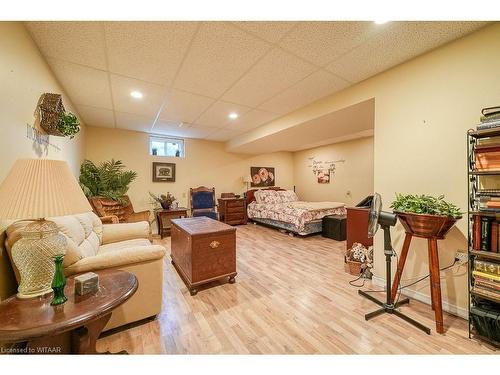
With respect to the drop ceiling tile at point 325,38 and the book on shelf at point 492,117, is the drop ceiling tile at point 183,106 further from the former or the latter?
the book on shelf at point 492,117

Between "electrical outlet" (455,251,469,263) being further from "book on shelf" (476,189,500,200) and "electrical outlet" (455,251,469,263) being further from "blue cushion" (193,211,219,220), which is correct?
"blue cushion" (193,211,219,220)

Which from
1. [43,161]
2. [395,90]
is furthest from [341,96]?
[43,161]

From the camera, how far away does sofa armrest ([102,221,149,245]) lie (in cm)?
247

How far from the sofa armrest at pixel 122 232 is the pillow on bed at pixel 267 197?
339 centimetres

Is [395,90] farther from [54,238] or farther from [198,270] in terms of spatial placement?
[54,238]

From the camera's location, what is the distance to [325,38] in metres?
1.68

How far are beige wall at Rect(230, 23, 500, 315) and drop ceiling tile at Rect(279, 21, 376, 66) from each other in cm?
77

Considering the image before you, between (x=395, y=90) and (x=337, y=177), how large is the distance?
3941mm

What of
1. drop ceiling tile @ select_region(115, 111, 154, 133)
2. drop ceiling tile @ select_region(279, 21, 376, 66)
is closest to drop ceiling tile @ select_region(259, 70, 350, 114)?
drop ceiling tile @ select_region(279, 21, 376, 66)

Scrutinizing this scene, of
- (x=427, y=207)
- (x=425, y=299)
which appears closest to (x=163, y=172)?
(x=427, y=207)

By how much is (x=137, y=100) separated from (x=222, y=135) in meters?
2.32

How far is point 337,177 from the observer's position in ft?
19.3

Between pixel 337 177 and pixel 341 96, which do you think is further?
pixel 337 177

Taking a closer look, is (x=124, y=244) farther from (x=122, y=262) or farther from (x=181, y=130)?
(x=181, y=130)
